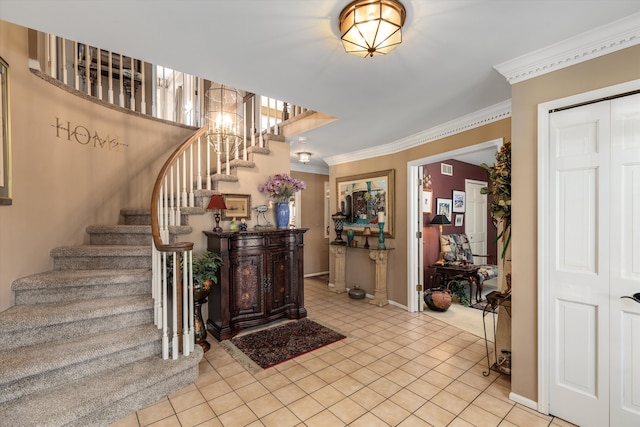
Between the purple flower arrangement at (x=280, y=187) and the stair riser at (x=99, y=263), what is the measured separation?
166 cm

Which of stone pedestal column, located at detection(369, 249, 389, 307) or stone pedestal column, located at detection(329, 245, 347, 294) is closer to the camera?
stone pedestal column, located at detection(369, 249, 389, 307)

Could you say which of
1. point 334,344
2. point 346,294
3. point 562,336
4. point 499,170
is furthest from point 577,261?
point 346,294

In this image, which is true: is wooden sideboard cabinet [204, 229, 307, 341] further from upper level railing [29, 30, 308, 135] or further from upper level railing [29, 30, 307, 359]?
upper level railing [29, 30, 308, 135]

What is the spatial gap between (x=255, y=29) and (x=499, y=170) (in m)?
2.20

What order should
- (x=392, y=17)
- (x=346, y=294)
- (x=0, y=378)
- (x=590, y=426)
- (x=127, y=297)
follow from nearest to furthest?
(x=392, y=17) → (x=0, y=378) → (x=590, y=426) → (x=127, y=297) → (x=346, y=294)

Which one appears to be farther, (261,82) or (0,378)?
(261,82)

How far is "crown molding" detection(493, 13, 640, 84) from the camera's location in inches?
65.5

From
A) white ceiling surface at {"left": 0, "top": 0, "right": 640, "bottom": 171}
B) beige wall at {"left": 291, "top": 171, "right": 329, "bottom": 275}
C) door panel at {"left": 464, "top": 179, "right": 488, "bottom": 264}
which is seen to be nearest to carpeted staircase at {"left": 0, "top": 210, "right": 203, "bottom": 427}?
white ceiling surface at {"left": 0, "top": 0, "right": 640, "bottom": 171}

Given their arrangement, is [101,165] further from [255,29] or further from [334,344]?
[334,344]

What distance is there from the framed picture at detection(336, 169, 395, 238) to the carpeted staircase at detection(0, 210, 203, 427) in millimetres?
3243

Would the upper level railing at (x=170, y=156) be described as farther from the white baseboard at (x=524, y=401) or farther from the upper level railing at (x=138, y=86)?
the white baseboard at (x=524, y=401)

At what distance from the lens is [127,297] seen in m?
2.60

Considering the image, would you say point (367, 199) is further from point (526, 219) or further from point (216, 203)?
point (526, 219)

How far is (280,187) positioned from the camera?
388 centimetres
